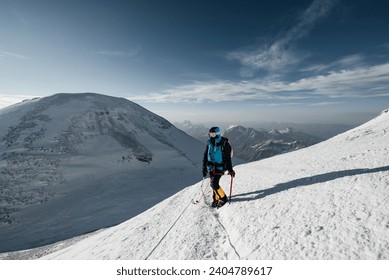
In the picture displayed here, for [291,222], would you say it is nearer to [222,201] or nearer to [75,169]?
[222,201]

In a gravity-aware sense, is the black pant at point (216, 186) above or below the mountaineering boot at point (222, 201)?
above

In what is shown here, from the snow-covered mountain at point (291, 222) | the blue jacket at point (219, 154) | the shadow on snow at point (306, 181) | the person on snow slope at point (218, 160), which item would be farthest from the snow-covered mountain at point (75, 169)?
the shadow on snow at point (306, 181)

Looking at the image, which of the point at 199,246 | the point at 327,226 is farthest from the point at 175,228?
the point at 327,226

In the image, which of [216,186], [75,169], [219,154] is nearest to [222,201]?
[216,186]

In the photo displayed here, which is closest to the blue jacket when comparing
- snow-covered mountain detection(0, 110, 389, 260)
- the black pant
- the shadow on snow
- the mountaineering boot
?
the black pant

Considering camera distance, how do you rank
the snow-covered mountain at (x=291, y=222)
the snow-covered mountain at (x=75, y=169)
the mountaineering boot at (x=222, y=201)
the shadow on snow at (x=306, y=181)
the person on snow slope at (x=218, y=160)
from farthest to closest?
the snow-covered mountain at (x=75, y=169) < the mountaineering boot at (x=222, y=201) < the person on snow slope at (x=218, y=160) < the shadow on snow at (x=306, y=181) < the snow-covered mountain at (x=291, y=222)

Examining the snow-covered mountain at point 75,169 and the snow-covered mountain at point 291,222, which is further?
the snow-covered mountain at point 75,169

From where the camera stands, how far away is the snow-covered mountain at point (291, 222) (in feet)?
14.9

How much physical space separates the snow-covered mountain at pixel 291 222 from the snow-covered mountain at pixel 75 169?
19.4m

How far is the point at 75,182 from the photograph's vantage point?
36.7 m

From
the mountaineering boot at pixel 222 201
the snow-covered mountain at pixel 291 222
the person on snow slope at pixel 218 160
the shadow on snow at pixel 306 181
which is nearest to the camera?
the snow-covered mountain at pixel 291 222

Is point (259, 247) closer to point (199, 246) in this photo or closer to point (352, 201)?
point (199, 246)

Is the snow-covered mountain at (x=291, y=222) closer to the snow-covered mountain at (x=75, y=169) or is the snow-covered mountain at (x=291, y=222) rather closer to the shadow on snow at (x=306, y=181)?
the shadow on snow at (x=306, y=181)

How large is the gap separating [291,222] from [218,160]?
3.86 meters
